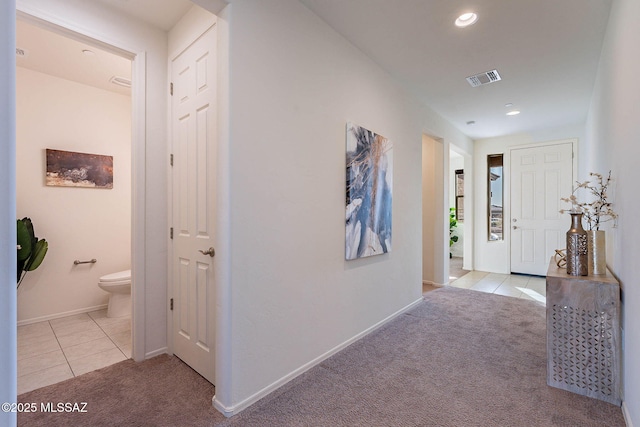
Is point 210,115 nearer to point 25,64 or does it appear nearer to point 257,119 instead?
point 257,119

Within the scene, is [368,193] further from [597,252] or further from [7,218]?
[7,218]

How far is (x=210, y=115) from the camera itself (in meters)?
1.98

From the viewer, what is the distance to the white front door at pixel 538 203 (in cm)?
505

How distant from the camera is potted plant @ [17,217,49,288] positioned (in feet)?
8.29

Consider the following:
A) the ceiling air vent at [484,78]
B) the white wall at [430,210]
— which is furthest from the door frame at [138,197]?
the white wall at [430,210]

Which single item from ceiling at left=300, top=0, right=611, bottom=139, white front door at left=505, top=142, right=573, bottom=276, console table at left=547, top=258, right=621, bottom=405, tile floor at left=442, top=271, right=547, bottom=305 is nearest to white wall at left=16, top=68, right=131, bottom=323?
ceiling at left=300, top=0, right=611, bottom=139

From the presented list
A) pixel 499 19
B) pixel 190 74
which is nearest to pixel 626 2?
pixel 499 19

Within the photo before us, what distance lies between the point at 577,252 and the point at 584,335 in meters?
0.52

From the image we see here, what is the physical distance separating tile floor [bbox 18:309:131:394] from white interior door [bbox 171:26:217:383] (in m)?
0.57

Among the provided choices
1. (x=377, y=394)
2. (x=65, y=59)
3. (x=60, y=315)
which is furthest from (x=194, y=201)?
(x=60, y=315)

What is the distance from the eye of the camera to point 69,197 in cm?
325

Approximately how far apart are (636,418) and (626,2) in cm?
214

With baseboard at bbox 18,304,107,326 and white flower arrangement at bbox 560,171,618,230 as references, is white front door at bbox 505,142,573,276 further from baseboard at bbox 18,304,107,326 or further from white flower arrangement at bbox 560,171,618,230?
baseboard at bbox 18,304,107,326

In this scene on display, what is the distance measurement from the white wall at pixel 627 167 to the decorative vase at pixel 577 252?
166mm
